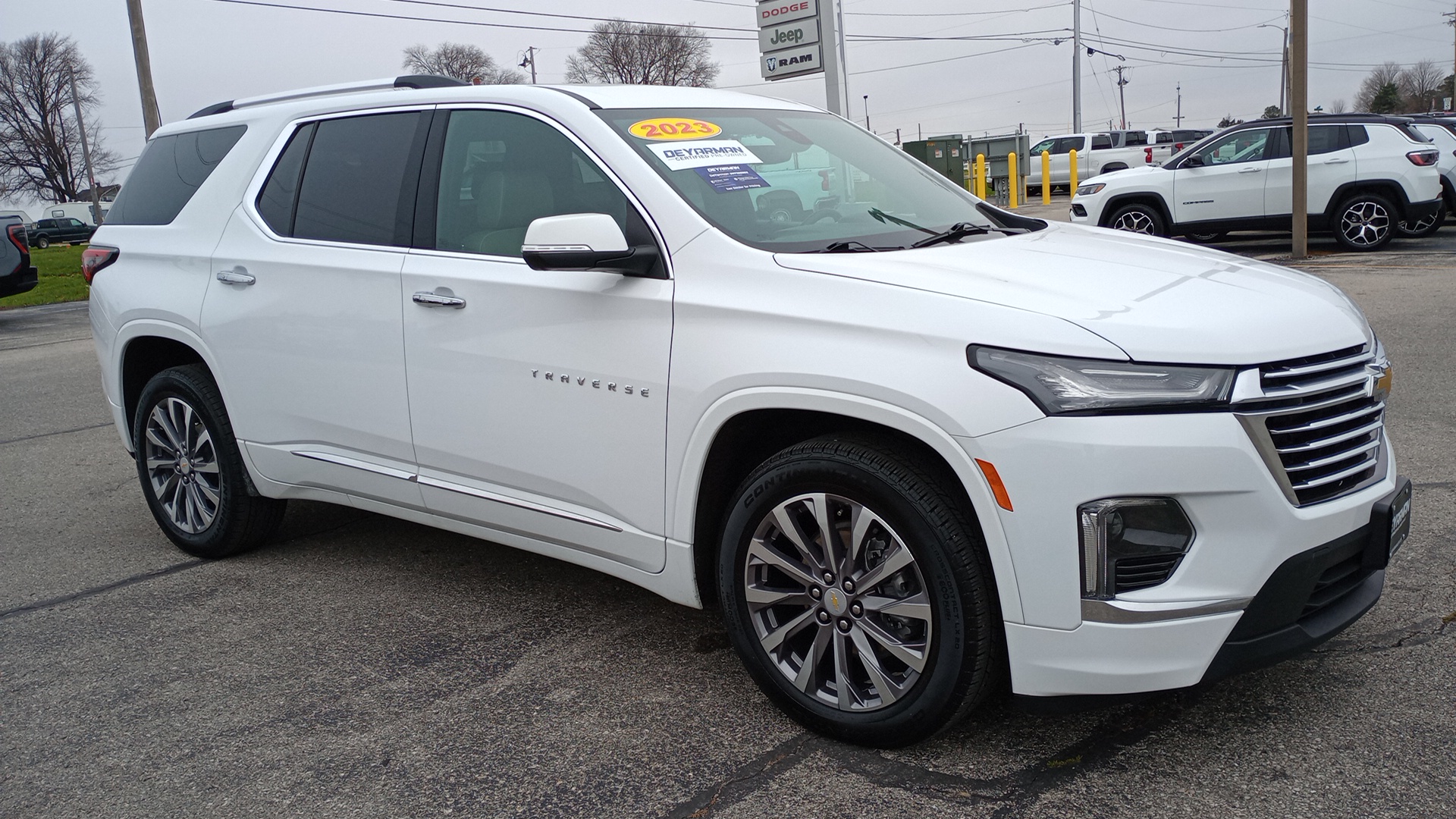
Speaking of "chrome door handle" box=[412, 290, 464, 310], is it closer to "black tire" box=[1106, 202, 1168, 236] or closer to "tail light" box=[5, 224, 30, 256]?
"black tire" box=[1106, 202, 1168, 236]

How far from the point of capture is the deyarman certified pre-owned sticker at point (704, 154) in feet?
11.0

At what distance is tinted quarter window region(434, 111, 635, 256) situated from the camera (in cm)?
342

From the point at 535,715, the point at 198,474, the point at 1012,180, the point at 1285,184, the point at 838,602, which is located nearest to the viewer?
the point at 838,602

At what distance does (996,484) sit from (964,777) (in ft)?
2.49

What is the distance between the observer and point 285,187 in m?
4.31

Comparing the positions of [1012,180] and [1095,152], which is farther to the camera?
[1095,152]

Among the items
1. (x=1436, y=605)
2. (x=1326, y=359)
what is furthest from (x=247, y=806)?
(x=1436, y=605)

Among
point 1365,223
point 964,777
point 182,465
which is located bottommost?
point 964,777

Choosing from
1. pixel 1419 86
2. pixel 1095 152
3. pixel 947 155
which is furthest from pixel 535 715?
pixel 1419 86

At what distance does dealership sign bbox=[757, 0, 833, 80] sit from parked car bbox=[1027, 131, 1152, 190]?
19.7 m

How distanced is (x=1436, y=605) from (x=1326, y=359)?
1.40 meters

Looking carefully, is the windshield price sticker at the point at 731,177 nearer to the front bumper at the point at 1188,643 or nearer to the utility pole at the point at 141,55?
the front bumper at the point at 1188,643

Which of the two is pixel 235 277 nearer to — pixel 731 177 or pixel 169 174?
pixel 169 174

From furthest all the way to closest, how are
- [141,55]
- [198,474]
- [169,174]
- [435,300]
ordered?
[141,55], [169,174], [198,474], [435,300]
